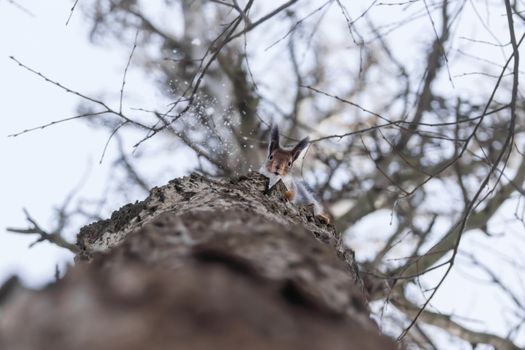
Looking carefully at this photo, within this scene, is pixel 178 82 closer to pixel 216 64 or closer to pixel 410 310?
pixel 216 64

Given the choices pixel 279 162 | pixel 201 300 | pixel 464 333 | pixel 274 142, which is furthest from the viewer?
pixel 464 333

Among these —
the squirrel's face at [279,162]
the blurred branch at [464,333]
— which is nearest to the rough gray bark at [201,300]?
the squirrel's face at [279,162]

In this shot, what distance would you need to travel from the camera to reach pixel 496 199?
490 cm

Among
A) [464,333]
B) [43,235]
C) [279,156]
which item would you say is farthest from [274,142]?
[464,333]

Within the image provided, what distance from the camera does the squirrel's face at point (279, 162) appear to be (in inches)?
150

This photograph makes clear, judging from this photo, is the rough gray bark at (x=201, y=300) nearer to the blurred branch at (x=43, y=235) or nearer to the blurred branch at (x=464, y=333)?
the blurred branch at (x=43, y=235)

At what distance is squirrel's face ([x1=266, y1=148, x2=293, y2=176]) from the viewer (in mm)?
3805

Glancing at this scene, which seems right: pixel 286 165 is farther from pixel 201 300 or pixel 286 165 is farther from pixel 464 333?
pixel 201 300

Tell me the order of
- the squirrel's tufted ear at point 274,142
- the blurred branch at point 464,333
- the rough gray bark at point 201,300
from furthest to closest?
the blurred branch at point 464,333 → the squirrel's tufted ear at point 274,142 → the rough gray bark at point 201,300

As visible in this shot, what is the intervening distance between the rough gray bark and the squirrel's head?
271 centimetres

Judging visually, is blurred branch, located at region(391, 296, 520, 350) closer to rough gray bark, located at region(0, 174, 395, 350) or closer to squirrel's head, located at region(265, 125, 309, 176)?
squirrel's head, located at region(265, 125, 309, 176)

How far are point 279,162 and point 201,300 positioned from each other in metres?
3.22

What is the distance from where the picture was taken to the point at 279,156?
4.01 m

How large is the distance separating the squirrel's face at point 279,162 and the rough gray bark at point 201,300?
2.65m
